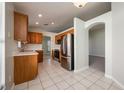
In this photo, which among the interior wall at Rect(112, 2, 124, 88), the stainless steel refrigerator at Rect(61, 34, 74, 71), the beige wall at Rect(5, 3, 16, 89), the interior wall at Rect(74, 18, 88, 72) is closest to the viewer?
the beige wall at Rect(5, 3, 16, 89)

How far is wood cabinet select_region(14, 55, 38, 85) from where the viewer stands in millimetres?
2242

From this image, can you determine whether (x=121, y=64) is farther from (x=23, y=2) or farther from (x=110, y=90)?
(x=23, y=2)

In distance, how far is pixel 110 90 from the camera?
1.92 metres

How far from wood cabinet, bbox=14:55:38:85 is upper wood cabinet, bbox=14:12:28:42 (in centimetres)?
71

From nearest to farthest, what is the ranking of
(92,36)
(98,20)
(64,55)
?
(98,20), (64,55), (92,36)

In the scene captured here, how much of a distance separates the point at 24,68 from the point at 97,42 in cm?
711

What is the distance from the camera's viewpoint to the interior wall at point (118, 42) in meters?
2.05

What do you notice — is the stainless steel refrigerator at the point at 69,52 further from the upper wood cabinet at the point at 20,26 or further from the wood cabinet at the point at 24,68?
the upper wood cabinet at the point at 20,26

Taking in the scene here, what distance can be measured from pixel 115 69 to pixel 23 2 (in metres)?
3.53

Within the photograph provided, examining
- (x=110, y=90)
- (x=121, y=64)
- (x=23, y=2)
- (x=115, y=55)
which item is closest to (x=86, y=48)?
(x=115, y=55)

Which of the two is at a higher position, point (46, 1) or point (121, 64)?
point (46, 1)

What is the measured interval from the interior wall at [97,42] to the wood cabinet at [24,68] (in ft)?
21.6

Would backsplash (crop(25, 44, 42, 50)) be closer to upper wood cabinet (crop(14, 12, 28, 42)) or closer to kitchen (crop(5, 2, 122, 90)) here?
kitchen (crop(5, 2, 122, 90))

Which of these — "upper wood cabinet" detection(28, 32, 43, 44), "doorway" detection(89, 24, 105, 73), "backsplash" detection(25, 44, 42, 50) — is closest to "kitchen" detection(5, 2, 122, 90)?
"upper wood cabinet" detection(28, 32, 43, 44)
